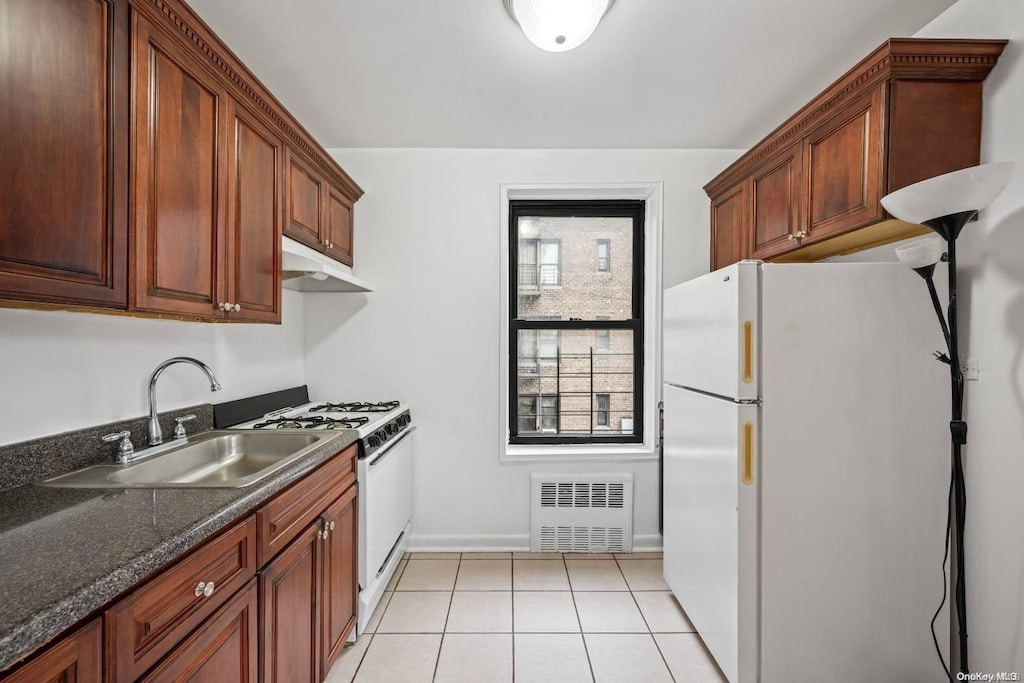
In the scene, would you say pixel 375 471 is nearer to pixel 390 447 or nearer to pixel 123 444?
pixel 390 447

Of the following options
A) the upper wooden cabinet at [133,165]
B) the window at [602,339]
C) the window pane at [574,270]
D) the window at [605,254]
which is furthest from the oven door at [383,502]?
the window at [605,254]

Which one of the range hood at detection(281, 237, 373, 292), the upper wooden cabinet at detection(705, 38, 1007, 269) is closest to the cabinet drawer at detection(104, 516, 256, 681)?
the range hood at detection(281, 237, 373, 292)

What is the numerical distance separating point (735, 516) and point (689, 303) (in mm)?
922

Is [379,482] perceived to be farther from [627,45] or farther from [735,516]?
[627,45]

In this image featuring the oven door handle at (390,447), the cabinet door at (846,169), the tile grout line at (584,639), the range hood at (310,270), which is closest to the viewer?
the cabinet door at (846,169)

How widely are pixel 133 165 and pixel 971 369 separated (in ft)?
8.77

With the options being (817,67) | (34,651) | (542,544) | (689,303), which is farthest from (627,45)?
(542,544)

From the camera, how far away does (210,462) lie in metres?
1.82

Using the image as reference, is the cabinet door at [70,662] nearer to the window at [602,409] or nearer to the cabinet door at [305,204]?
the cabinet door at [305,204]

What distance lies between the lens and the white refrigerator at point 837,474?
1.63 m

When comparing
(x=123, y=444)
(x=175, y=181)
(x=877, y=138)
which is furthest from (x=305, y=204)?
(x=877, y=138)

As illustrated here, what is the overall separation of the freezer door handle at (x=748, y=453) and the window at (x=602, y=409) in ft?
4.93

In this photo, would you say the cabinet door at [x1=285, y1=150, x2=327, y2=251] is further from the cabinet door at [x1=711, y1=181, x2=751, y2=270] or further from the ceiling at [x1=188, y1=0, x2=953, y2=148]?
the cabinet door at [x1=711, y1=181, x2=751, y2=270]

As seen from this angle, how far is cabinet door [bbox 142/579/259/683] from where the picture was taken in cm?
96
